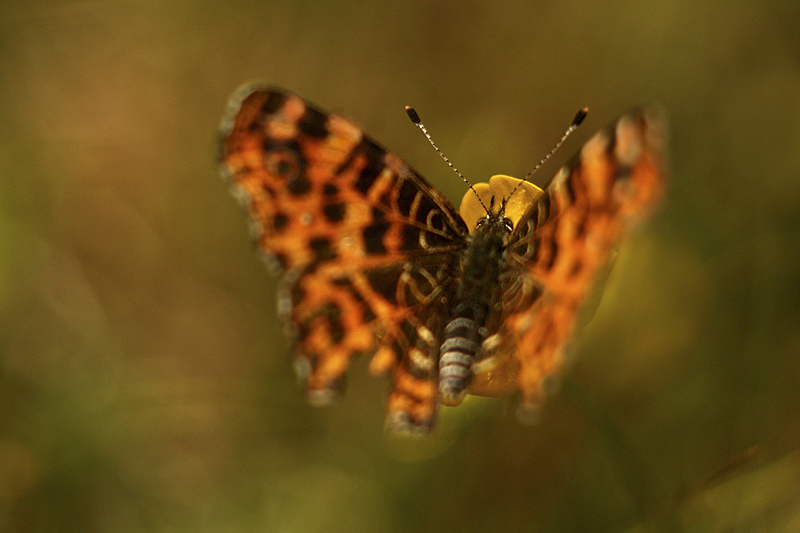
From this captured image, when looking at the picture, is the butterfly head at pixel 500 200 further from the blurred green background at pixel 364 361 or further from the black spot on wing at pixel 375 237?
the blurred green background at pixel 364 361

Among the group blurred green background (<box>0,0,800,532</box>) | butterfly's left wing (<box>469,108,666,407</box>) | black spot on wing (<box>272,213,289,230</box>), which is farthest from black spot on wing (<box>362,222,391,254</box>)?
blurred green background (<box>0,0,800,532</box>)

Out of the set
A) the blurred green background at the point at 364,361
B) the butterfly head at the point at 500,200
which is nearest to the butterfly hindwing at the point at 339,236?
the butterfly head at the point at 500,200

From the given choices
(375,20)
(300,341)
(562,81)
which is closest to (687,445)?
(300,341)

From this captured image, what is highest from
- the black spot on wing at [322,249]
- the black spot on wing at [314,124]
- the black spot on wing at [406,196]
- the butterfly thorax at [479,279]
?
the black spot on wing at [314,124]

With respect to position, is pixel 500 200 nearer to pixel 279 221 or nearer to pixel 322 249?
pixel 322 249

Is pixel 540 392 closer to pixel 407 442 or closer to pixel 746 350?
pixel 407 442

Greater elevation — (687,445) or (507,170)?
(507,170)

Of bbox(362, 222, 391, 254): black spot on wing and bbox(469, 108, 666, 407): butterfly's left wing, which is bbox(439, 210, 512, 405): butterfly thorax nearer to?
bbox(469, 108, 666, 407): butterfly's left wing
